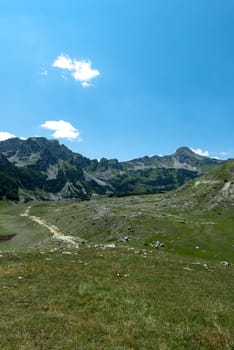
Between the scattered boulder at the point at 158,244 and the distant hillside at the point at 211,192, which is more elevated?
the distant hillside at the point at 211,192

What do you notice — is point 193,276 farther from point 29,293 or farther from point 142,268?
point 29,293

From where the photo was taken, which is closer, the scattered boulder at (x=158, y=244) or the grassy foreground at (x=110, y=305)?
the grassy foreground at (x=110, y=305)

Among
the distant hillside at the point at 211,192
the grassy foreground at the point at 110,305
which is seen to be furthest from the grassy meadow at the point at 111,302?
the distant hillside at the point at 211,192

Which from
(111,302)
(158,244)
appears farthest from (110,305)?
(158,244)

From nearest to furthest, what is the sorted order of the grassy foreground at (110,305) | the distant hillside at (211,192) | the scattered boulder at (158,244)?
the grassy foreground at (110,305) < the scattered boulder at (158,244) < the distant hillside at (211,192)

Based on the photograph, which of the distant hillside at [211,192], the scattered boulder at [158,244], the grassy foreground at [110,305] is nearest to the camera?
the grassy foreground at [110,305]

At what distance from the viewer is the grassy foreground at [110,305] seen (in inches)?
774

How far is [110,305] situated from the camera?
953 inches

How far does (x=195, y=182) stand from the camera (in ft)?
522

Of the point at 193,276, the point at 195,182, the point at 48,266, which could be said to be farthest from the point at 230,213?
the point at 48,266

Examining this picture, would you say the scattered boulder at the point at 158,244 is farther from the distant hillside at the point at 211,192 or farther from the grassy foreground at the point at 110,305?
the distant hillside at the point at 211,192

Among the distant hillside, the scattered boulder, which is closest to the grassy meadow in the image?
the scattered boulder

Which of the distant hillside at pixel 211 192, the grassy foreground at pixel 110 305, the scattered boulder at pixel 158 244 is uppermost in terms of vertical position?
the distant hillside at pixel 211 192

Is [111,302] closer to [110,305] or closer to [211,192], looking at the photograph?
[110,305]
